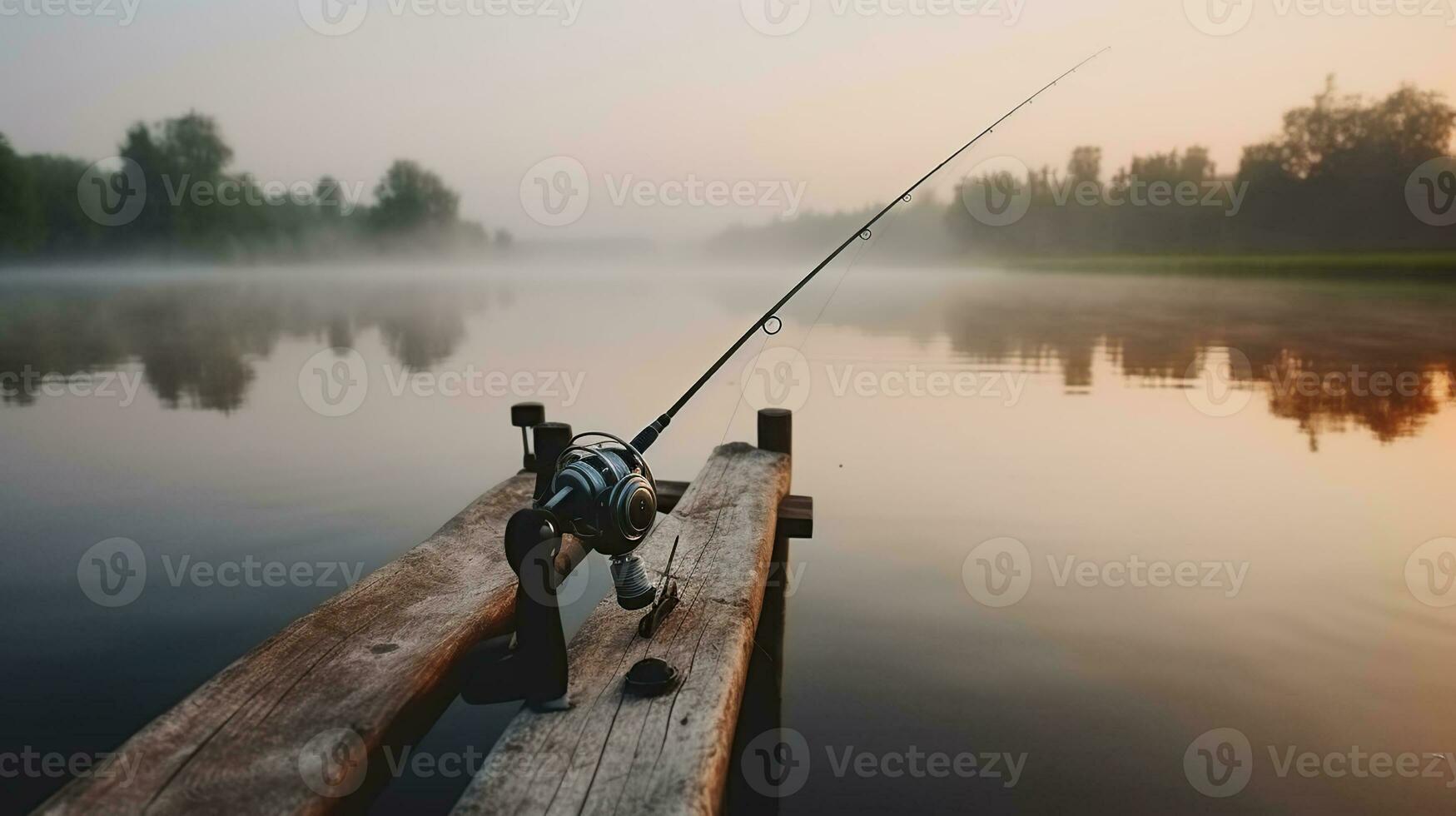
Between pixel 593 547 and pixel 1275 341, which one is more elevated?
pixel 593 547

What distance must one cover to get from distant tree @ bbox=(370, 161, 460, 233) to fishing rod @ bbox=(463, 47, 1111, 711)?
144m

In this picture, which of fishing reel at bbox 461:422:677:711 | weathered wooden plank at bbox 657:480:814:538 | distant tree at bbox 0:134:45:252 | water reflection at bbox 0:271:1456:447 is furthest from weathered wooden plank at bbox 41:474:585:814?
distant tree at bbox 0:134:45:252

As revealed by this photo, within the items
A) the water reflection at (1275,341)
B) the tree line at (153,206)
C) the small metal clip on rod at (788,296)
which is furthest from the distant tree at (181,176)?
the small metal clip on rod at (788,296)

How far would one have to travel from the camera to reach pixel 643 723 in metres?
2.85

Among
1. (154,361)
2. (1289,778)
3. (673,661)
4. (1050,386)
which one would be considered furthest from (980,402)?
(154,361)

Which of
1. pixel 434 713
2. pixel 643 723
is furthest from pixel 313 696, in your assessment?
pixel 643 723

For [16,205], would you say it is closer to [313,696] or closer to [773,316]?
[773,316]

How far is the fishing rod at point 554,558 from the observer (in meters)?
2.91

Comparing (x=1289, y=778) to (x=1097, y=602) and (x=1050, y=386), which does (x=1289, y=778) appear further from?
(x=1050, y=386)

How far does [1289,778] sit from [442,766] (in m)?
3.75

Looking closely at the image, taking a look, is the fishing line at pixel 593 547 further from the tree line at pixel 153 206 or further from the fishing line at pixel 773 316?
the tree line at pixel 153 206

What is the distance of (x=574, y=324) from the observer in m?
29.4

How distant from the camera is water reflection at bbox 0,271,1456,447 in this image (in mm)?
15594

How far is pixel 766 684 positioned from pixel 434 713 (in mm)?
2010
